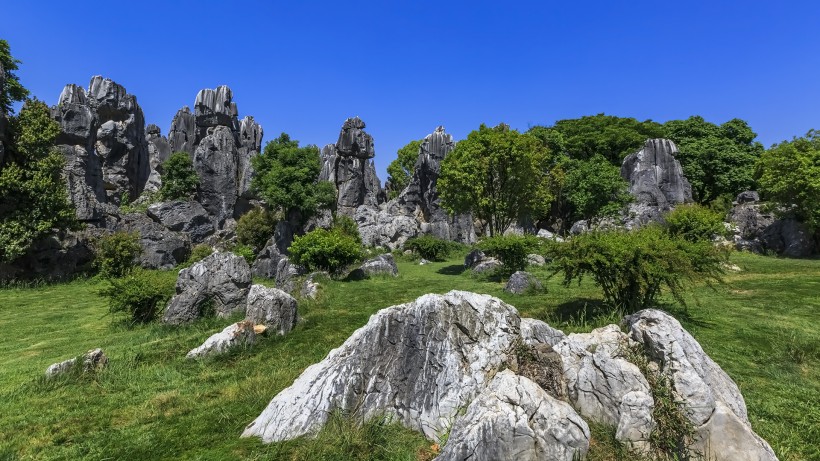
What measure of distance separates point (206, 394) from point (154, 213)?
108 ft

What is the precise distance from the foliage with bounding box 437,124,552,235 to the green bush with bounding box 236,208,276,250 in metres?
16.4

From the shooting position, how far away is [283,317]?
10.7 metres

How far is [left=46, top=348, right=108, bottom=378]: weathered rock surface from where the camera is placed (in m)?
7.59

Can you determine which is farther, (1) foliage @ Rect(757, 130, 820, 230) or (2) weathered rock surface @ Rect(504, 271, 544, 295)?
(1) foliage @ Rect(757, 130, 820, 230)

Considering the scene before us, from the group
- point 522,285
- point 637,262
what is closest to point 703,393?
point 637,262

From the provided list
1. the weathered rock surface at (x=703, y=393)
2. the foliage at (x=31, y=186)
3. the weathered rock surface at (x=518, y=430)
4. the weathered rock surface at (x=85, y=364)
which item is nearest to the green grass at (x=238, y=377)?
the weathered rock surface at (x=85, y=364)

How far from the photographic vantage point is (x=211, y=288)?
493 inches

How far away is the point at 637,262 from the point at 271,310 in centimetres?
951

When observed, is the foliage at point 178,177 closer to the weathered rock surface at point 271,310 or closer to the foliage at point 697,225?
the weathered rock surface at point 271,310

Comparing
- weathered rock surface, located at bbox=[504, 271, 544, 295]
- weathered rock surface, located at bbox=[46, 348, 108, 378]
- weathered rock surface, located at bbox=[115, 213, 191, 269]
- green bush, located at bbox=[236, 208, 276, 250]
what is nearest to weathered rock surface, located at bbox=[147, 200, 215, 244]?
green bush, located at bbox=[236, 208, 276, 250]

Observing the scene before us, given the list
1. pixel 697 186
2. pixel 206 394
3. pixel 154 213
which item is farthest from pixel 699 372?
pixel 697 186

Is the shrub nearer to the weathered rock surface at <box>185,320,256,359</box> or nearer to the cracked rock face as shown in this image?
the weathered rock surface at <box>185,320,256,359</box>

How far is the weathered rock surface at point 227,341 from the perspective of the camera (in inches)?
348

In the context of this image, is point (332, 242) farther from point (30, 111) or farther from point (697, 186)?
point (697, 186)
